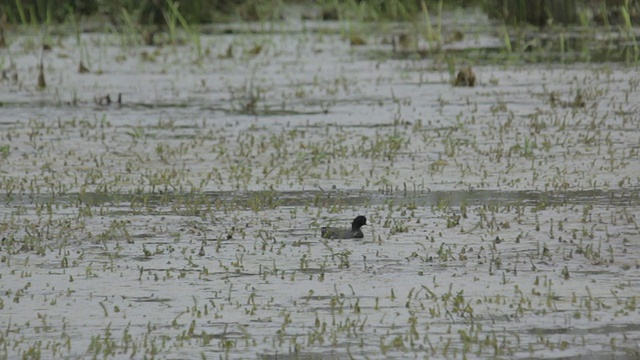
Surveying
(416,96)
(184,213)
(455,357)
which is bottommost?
(455,357)

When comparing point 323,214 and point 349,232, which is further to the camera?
point 323,214

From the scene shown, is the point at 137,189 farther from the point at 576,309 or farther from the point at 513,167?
the point at 576,309

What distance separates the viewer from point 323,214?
311 inches

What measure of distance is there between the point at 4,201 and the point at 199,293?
2886mm

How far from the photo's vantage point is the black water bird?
7.07 metres

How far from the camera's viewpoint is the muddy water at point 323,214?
5352 mm

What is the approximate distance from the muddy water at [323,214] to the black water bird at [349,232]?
3.4 inches

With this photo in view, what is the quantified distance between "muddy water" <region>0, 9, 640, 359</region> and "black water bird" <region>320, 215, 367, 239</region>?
0.09 metres

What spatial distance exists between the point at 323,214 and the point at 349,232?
2.64 ft

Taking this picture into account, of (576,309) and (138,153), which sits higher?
(138,153)

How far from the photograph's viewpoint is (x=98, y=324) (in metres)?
5.49

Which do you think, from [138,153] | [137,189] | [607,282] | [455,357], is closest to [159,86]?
[138,153]

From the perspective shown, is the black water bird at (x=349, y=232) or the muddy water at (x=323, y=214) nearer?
the muddy water at (x=323, y=214)

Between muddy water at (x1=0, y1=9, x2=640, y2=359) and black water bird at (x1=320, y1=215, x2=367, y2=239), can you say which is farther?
black water bird at (x1=320, y1=215, x2=367, y2=239)
